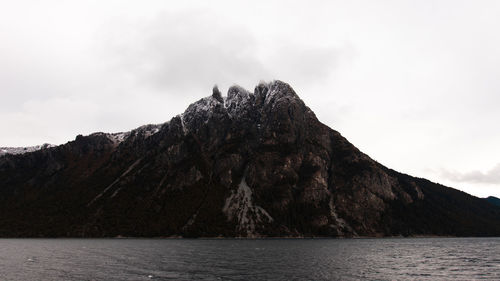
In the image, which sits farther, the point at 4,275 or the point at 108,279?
the point at 4,275

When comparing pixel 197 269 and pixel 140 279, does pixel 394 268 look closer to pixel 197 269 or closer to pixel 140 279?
pixel 197 269

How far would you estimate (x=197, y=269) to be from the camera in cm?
9394

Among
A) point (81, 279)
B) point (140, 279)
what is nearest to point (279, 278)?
point (140, 279)

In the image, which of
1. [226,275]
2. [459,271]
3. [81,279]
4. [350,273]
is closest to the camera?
[81,279]

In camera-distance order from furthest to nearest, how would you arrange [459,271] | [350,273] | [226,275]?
[459,271] → [350,273] → [226,275]

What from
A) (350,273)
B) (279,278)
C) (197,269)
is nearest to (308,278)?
(279,278)

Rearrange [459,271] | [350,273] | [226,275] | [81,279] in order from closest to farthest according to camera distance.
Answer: [81,279] → [226,275] → [350,273] → [459,271]

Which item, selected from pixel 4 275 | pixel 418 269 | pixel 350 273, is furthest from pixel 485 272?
pixel 4 275

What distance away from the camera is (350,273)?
297 ft

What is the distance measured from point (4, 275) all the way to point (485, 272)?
365ft

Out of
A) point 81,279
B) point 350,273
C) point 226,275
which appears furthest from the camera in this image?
point 350,273

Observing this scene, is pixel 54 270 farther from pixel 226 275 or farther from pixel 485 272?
pixel 485 272

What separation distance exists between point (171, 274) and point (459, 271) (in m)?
70.3

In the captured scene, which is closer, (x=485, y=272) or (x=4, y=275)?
(x=4, y=275)
